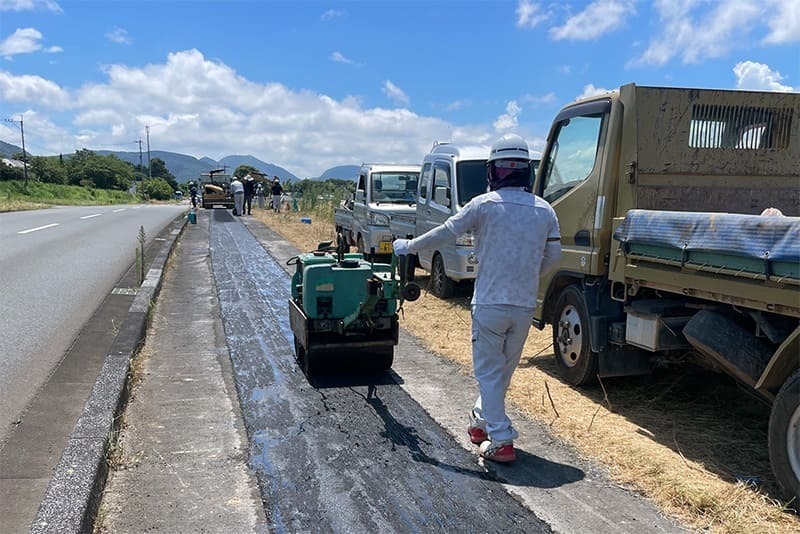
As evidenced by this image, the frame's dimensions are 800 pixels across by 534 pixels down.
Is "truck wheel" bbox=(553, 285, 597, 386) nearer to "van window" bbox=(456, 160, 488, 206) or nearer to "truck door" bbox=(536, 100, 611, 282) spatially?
"truck door" bbox=(536, 100, 611, 282)

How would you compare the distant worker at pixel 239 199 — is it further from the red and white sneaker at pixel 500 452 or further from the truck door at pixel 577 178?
the red and white sneaker at pixel 500 452

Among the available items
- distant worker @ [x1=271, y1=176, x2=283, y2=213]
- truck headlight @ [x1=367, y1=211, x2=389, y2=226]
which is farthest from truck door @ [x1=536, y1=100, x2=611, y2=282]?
distant worker @ [x1=271, y1=176, x2=283, y2=213]

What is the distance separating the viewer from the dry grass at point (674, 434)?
3.36 meters

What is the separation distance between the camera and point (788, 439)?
10.9ft

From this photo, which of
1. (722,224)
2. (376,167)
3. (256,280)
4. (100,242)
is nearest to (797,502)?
(722,224)

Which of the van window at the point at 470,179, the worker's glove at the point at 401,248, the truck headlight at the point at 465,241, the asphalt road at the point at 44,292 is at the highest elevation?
the van window at the point at 470,179

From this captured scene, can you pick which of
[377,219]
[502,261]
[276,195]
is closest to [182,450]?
[502,261]

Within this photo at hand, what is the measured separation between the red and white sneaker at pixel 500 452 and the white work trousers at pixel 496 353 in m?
0.03

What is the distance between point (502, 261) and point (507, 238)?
0.47 ft

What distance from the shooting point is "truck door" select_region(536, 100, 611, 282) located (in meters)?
5.26

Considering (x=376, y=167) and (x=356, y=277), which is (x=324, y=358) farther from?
(x=376, y=167)

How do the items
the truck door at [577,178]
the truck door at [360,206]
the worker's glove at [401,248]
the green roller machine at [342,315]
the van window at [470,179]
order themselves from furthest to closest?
the truck door at [360,206], the van window at [470,179], the green roller machine at [342,315], the truck door at [577,178], the worker's glove at [401,248]

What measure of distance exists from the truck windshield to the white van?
2429mm

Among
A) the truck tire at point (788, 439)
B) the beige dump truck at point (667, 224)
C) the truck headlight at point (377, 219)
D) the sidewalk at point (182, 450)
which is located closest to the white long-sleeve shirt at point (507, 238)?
the beige dump truck at point (667, 224)
